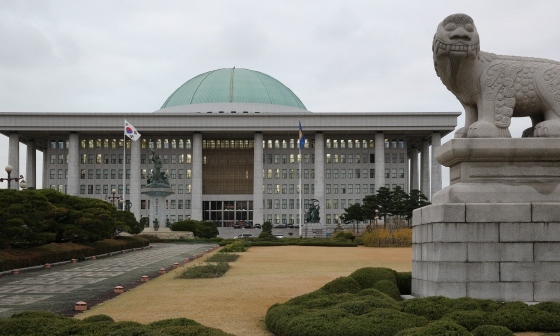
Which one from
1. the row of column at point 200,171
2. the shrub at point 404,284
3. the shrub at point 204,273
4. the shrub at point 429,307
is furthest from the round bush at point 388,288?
the row of column at point 200,171

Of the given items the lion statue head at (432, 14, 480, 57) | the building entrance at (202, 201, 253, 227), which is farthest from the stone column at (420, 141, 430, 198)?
the lion statue head at (432, 14, 480, 57)

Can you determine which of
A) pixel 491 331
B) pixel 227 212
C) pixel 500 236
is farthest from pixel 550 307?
pixel 227 212

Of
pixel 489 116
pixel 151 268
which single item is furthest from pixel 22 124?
pixel 489 116

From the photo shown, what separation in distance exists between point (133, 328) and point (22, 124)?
10992 cm

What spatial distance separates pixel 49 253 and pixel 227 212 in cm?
8542

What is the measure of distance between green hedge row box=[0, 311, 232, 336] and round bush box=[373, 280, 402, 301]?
5170mm

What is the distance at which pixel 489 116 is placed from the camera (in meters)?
11.9

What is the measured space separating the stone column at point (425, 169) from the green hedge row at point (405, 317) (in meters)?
106

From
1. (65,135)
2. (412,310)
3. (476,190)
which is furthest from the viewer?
(65,135)

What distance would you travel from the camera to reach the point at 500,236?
11.0 metres

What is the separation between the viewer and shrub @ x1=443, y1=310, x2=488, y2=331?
8.61 metres

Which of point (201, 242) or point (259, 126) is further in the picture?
point (259, 126)

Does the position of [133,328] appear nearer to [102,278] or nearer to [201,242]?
[102,278]

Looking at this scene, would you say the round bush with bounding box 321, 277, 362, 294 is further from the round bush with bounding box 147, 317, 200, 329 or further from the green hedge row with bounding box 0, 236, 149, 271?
the green hedge row with bounding box 0, 236, 149, 271
